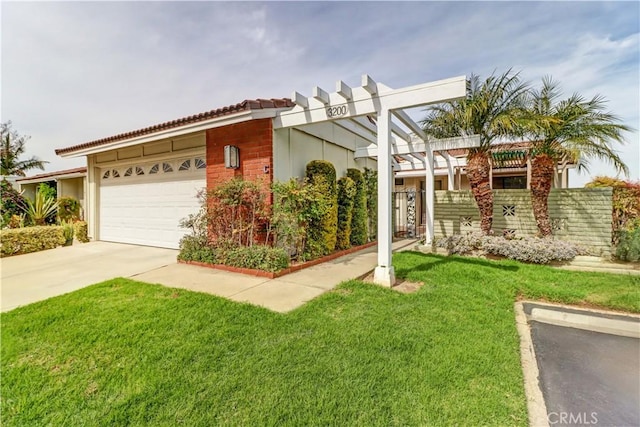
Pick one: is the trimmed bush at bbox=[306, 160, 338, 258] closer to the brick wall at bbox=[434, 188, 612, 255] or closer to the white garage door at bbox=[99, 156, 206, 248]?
the white garage door at bbox=[99, 156, 206, 248]

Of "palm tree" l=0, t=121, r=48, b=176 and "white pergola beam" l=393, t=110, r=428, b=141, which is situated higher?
"palm tree" l=0, t=121, r=48, b=176

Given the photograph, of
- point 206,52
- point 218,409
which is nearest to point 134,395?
point 218,409

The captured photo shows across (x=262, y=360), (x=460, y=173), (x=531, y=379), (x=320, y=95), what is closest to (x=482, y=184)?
(x=320, y=95)

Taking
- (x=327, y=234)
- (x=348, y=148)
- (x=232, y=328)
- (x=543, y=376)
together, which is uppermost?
(x=348, y=148)

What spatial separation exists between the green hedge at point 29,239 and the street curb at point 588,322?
13599mm

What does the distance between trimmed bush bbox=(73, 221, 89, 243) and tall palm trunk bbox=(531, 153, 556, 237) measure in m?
15.8

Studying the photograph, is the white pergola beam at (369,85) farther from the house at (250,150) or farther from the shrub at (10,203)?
the shrub at (10,203)

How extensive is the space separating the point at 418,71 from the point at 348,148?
129 inches

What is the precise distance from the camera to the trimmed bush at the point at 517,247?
24.0 feet

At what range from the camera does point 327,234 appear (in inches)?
311

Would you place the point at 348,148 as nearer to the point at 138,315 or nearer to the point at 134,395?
the point at 138,315

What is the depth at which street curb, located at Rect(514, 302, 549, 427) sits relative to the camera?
234 cm

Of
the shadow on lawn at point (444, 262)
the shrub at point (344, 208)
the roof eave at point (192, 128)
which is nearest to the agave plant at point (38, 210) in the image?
the roof eave at point (192, 128)

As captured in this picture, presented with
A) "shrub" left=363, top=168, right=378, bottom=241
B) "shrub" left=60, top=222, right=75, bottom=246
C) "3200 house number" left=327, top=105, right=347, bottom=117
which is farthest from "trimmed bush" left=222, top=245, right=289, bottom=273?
"shrub" left=60, top=222, right=75, bottom=246
